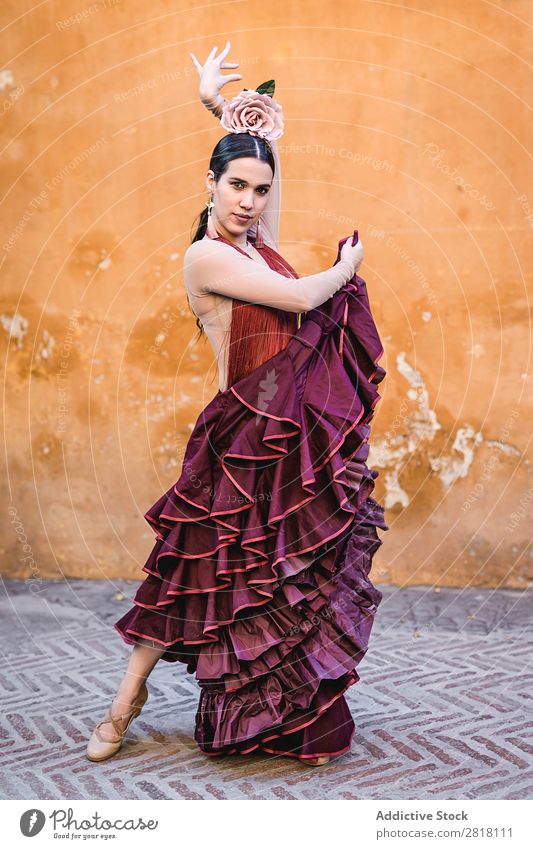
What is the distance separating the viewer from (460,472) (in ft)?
18.1

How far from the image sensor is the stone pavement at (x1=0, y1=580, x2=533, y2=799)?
123 inches

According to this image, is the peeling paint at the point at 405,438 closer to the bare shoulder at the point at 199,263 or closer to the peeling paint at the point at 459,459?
the peeling paint at the point at 459,459

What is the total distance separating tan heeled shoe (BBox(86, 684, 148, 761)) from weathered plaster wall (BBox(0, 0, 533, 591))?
240 centimetres

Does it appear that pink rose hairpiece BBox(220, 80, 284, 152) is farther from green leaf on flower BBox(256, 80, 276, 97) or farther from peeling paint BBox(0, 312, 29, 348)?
peeling paint BBox(0, 312, 29, 348)

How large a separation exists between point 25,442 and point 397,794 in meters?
3.61

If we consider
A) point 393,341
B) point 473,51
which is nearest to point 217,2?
point 473,51

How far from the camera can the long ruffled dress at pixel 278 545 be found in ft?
10.1

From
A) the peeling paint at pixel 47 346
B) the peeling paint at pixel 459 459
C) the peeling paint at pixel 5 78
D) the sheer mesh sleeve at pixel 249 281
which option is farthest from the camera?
the peeling paint at pixel 47 346

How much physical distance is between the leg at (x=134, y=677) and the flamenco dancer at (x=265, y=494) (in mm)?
27

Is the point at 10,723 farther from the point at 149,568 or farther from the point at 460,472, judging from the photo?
the point at 460,472

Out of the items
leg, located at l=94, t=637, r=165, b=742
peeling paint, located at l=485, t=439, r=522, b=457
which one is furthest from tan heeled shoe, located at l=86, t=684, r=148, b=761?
peeling paint, located at l=485, t=439, r=522, b=457

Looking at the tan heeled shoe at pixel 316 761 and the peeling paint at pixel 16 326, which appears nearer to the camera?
the tan heeled shoe at pixel 316 761

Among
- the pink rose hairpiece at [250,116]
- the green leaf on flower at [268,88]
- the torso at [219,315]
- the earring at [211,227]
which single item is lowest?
the torso at [219,315]
